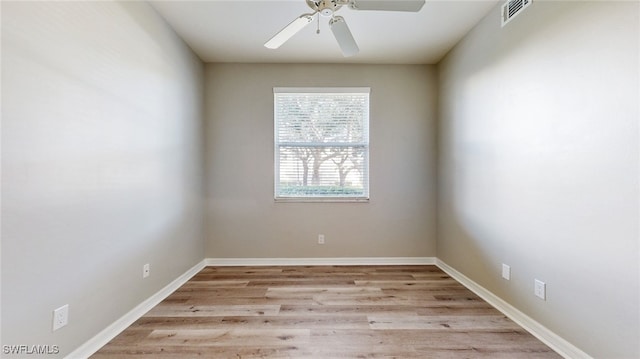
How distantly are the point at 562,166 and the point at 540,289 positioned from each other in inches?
34.2

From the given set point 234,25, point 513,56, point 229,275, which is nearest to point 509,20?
point 513,56

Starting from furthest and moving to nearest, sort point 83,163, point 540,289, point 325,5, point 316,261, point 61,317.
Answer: point 316,261
point 540,289
point 325,5
point 83,163
point 61,317

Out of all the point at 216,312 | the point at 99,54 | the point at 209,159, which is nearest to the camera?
the point at 99,54

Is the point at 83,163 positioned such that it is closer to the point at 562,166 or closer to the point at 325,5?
the point at 325,5

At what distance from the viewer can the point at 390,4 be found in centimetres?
178

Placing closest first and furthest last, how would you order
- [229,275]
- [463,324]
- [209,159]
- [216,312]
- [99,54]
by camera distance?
1. [99,54]
2. [463,324]
3. [216,312]
4. [229,275]
5. [209,159]

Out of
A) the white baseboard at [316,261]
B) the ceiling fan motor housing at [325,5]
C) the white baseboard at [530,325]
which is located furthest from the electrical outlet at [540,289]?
the ceiling fan motor housing at [325,5]

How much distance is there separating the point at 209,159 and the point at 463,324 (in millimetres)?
3202

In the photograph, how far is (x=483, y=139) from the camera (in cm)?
263

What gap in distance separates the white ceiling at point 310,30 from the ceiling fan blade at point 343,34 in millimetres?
413

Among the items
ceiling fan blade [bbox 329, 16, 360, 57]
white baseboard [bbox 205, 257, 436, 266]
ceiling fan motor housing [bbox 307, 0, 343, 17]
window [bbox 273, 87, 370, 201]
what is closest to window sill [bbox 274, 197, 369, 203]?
window [bbox 273, 87, 370, 201]

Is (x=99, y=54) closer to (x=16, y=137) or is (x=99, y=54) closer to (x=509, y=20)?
(x=16, y=137)

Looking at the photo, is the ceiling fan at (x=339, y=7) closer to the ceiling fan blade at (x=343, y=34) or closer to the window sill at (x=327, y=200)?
the ceiling fan blade at (x=343, y=34)

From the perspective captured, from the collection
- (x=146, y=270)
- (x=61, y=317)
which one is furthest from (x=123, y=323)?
(x=61, y=317)
